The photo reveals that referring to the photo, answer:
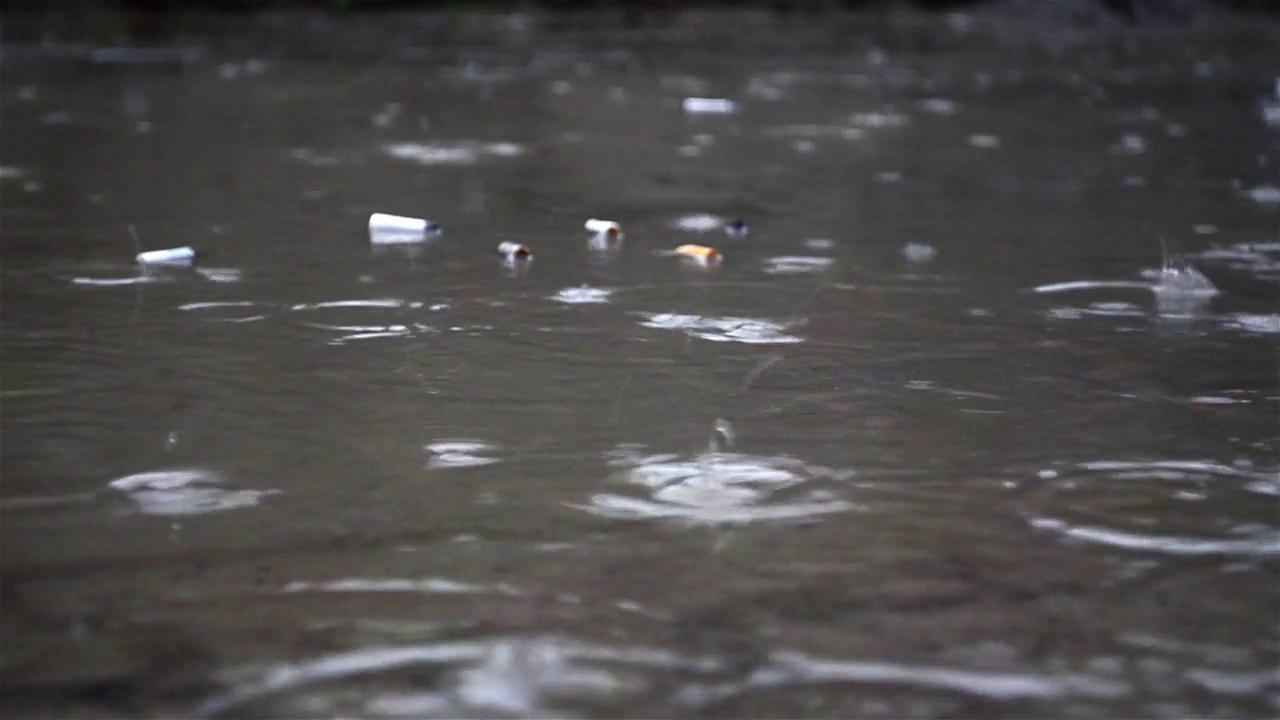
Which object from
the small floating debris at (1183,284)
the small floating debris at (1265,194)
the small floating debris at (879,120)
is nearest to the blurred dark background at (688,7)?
the small floating debris at (879,120)

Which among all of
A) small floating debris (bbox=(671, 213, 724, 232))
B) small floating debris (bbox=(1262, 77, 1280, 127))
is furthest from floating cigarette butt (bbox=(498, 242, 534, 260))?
small floating debris (bbox=(1262, 77, 1280, 127))

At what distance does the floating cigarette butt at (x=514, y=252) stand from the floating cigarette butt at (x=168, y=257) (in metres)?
0.92

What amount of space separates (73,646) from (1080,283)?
3289 mm

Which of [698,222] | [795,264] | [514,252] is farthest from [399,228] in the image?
[795,264]

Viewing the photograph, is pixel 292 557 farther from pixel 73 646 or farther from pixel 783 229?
pixel 783 229

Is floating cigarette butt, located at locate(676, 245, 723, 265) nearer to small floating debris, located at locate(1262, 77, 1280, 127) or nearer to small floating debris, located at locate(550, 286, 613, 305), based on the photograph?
small floating debris, located at locate(550, 286, 613, 305)

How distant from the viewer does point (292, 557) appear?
2.73 metres

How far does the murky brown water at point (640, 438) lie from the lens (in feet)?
7.75

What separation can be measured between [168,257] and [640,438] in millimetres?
2293

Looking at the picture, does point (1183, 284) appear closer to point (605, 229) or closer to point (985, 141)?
point (605, 229)

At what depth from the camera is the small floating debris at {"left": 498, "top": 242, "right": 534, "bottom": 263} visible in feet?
17.1

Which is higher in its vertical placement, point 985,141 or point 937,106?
point 937,106

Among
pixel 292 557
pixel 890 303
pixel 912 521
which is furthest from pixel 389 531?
pixel 890 303

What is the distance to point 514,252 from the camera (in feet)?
17.1
